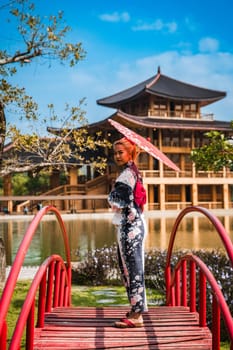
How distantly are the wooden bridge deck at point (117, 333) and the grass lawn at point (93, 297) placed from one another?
2.61 metres

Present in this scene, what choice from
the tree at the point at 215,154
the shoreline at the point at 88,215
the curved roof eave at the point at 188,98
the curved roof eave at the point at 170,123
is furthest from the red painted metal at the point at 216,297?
the curved roof eave at the point at 188,98

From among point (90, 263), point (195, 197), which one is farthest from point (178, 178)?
point (90, 263)

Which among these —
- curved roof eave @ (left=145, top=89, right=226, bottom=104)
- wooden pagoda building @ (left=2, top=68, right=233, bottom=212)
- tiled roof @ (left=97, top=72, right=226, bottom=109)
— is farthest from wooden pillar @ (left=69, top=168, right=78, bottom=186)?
curved roof eave @ (left=145, top=89, right=226, bottom=104)

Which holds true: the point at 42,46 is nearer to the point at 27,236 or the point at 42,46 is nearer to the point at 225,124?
the point at 27,236

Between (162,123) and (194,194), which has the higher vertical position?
(162,123)

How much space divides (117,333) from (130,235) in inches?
26.1

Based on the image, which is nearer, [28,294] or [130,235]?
[28,294]

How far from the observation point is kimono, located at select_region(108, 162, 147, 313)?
337cm

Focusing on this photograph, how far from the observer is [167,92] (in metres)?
38.3

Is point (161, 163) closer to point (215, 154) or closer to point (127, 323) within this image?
point (215, 154)

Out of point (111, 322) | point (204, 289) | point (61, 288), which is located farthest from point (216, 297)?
point (61, 288)

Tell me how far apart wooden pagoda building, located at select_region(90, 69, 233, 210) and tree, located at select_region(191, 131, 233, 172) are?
24771mm

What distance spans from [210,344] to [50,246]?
12.0 metres

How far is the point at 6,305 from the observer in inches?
70.9
